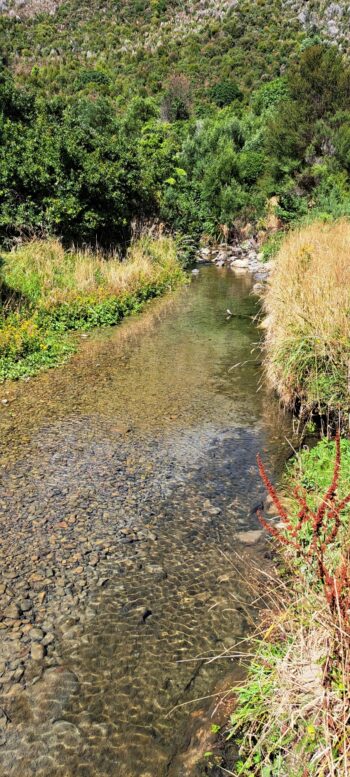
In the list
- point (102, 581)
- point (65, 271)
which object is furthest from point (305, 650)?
point (65, 271)

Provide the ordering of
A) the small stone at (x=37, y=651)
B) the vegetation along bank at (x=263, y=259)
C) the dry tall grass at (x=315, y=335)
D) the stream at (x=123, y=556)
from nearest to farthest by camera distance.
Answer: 1. the vegetation along bank at (x=263, y=259)
2. the stream at (x=123, y=556)
3. the small stone at (x=37, y=651)
4. the dry tall grass at (x=315, y=335)

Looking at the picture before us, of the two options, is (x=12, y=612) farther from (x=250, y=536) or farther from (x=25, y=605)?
(x=250, y=536)

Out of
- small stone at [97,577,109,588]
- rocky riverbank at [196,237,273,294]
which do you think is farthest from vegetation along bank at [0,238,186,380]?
small stone at [97,577,109,588]

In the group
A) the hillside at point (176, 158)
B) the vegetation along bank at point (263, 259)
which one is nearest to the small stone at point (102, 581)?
the vegetation along bank at point (263, 259)

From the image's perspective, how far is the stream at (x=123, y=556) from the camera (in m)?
2.80

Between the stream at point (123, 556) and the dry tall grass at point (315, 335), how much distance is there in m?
0.59

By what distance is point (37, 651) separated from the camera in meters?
3.22

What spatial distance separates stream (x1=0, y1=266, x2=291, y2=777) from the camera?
2803 mm

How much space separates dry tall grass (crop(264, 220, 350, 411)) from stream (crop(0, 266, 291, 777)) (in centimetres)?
59

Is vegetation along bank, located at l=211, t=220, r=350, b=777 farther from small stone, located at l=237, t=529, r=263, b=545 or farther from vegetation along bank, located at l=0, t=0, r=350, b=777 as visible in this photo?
small stone, located at l=237, t=529, r=263, b=545

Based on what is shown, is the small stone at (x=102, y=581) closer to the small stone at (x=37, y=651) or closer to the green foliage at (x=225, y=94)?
the small stone at (x=37, y=651)

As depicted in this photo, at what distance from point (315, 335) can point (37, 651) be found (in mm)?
4177

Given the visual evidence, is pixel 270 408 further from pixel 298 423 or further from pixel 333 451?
pixel 333 451

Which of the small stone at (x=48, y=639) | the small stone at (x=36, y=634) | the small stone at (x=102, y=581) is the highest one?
the small stone at (x=36, y=634)
